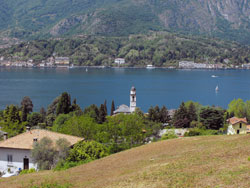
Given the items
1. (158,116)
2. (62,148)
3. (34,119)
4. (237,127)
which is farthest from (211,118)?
(62,148)

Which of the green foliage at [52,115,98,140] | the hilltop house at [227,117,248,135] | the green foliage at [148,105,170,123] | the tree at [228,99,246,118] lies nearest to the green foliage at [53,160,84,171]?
the green foliage at [52,115,98,140]

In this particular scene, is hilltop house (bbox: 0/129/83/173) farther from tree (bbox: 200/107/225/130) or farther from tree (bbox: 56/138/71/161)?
tree (bbox: 200/107/225/130)

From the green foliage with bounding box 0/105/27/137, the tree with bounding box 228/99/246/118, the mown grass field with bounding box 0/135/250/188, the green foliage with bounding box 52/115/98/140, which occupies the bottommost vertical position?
the green foliage with bounding box 0/105/27/137

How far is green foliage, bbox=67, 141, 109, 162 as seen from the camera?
23256mm

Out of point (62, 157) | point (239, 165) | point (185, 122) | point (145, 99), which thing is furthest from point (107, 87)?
point (239, 165)

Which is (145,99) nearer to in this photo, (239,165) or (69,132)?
(69,132)

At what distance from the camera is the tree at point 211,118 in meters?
44.3

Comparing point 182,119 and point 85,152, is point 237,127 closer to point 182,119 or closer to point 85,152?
point 182,119

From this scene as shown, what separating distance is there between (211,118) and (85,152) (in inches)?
964

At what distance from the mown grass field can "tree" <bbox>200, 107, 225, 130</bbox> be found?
24089mm

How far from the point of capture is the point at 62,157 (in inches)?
918

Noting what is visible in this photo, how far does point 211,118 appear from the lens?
44281mm

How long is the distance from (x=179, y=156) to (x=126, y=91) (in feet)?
302

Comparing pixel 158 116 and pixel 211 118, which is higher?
pixel 211 118
